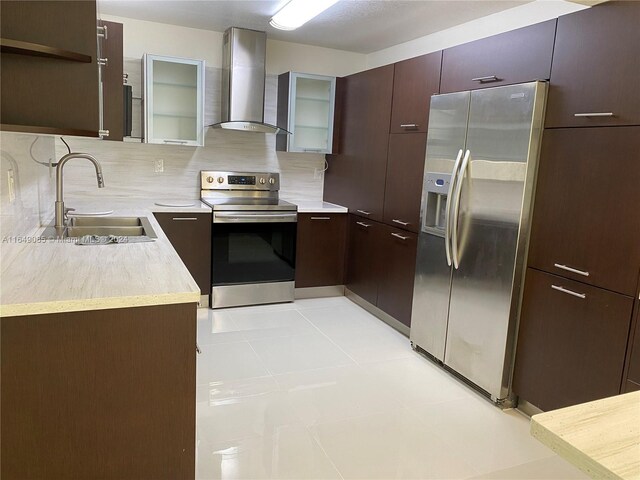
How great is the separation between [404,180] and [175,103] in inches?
79.5

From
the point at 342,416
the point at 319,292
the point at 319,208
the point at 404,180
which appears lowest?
the point at 342,416

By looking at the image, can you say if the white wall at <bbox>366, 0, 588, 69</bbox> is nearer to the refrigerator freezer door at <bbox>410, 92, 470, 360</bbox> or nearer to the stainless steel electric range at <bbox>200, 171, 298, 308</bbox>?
the refrigerator freezer door at <bbox>410, 92, 470, 360</bbox>

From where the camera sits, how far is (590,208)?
7.32 ft

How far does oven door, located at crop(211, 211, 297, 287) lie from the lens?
4004 millimetres

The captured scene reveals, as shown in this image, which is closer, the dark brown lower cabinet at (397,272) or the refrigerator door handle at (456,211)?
the refrigerator door handle at (456,211)

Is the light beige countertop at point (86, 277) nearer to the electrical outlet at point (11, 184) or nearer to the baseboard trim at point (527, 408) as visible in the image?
the electrical outlet at point (11, 184)

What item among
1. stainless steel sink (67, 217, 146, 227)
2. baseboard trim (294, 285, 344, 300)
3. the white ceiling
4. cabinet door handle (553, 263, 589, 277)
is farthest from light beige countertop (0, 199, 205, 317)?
baseboard trim (294, 285, 344, 300)

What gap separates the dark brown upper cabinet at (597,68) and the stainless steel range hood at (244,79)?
7.88 ft

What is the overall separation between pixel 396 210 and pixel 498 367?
1.43m

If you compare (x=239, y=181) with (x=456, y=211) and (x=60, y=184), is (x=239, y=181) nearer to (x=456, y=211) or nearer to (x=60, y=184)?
(x=60, y=184)

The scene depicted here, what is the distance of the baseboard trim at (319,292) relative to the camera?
4539 millimetres

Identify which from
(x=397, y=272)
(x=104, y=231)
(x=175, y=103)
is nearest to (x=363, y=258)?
(x=397, y=272)

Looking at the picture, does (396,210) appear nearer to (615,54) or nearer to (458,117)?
(458,117)

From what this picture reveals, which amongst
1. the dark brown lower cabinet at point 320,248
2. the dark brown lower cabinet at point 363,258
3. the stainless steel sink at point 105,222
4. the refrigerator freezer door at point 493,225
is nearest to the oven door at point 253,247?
the dark brown lower cabinet at point 320,248
